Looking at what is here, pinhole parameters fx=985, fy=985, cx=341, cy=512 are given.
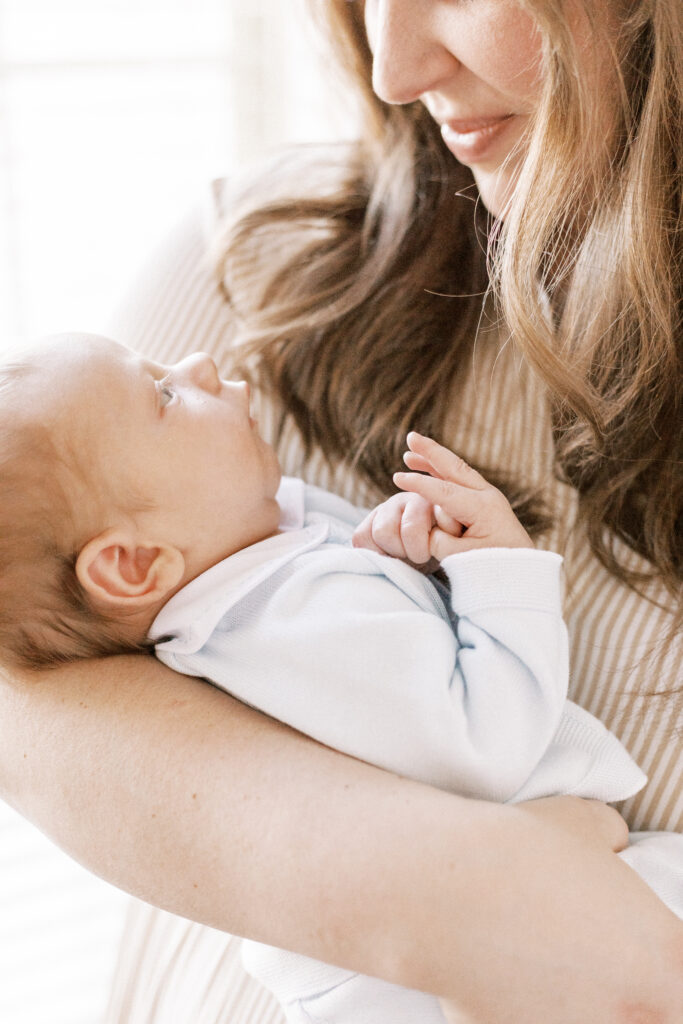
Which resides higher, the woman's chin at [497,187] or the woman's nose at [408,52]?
the woman's nose at [408,52]

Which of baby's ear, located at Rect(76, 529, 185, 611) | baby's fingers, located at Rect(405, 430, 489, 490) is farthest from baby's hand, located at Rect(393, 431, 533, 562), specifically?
baby's ear, located at Rect(76, 529, 185, 611)

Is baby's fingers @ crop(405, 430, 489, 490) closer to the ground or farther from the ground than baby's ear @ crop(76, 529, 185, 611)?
farther from the ground

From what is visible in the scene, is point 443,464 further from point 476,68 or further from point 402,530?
point 476,68

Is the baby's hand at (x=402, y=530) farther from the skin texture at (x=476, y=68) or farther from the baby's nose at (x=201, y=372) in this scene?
→ the skin texture at (x=476, y=68)

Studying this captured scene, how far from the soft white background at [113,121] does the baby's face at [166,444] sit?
1.80 m

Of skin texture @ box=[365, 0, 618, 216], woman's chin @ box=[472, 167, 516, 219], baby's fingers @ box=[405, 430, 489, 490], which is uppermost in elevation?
skin texture @ box=[365, 0, 618, 216]

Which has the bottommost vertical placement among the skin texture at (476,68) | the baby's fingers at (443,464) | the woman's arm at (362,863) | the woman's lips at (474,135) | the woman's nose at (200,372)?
the woman's arm at (362,863)

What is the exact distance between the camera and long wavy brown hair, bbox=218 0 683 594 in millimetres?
984

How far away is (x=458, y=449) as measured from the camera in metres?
1.19

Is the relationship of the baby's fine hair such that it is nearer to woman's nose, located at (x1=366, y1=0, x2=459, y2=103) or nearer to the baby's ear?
the baby's ear

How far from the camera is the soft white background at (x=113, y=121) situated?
307cm

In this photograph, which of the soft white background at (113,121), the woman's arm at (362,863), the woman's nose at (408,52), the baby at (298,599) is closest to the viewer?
the woman's arm at (362,863)

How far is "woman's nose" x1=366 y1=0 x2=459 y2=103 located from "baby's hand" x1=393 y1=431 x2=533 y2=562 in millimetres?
428

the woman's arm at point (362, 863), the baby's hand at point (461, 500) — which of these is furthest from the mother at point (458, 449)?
the baby's hand at point (461, 500)
